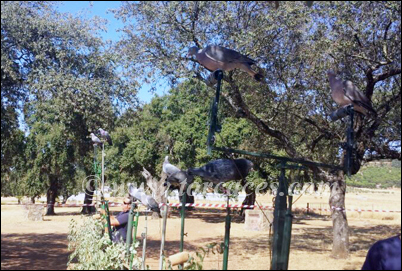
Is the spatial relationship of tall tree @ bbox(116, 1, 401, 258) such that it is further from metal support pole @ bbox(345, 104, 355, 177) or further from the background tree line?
metal support pole @ bbox(345, 104, 355, 177)

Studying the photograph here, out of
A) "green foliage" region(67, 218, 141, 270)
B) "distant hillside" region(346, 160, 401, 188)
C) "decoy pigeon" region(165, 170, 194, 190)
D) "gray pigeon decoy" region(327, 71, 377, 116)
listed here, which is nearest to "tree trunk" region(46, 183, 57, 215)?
"distant hillside" region(346, 160, 401, 188)

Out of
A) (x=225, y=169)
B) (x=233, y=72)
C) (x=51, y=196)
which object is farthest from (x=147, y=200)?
(x=51, y=196)

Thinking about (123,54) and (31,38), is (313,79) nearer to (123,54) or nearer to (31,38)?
(123,54)

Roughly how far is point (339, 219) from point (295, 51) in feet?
13.0

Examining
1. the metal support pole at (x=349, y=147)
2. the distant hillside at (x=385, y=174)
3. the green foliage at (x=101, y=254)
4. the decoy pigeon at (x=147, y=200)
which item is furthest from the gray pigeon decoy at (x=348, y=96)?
the green foliage at (x=101, y=254)

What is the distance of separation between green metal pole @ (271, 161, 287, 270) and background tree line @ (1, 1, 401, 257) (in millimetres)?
5017

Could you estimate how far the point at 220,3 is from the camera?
29.5ft

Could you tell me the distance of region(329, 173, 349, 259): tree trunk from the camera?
9297mm

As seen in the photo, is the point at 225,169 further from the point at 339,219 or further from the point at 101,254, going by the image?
the point at 339,219

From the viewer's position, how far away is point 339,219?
31.5ft

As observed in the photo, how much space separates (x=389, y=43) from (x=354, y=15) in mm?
974

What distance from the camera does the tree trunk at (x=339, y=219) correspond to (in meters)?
9.30

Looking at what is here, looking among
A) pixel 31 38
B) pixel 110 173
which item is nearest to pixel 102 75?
pixel 31 38

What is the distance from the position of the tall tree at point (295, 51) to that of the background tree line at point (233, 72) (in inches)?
1.0
